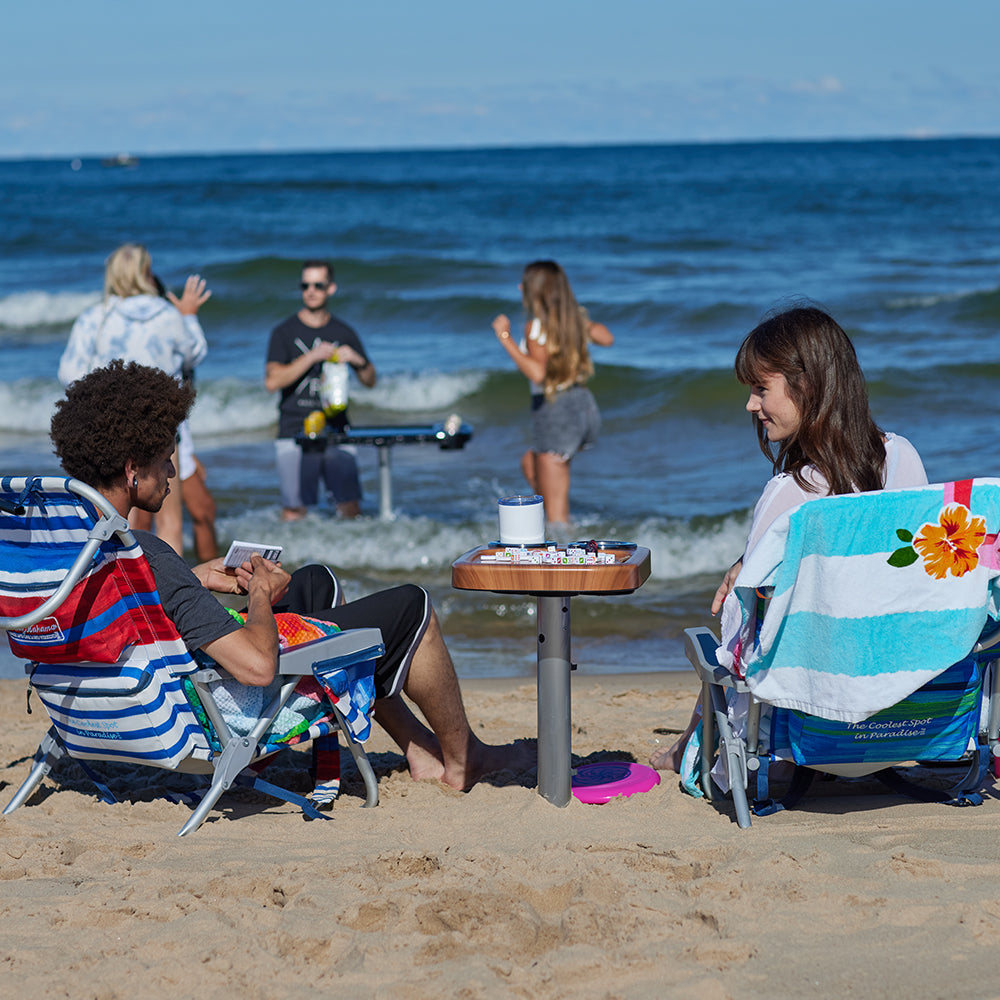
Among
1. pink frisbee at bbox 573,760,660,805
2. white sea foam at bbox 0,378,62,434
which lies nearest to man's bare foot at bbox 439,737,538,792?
pink frisbee at bbox 573,760,660,805

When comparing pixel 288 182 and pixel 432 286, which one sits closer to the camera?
pixel 432 286

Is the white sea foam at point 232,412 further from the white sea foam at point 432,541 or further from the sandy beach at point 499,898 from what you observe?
the sandy beach at point 499,898

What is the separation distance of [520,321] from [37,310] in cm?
738

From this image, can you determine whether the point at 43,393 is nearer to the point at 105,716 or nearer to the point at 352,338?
the point at 352,338

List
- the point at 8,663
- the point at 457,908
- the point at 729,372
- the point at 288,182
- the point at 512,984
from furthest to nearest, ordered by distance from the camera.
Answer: the point at 288,182, the point at 729,372, the point at 8,663, the point at 457,908, the point at 512,984

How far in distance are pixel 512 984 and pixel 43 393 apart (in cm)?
1168

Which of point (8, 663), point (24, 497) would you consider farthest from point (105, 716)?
point (8, 663)

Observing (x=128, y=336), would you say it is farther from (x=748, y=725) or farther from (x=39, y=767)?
(x=748, y=725)

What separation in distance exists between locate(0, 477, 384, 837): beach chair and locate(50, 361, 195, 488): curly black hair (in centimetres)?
21

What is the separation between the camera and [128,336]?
→ 18.8 ft

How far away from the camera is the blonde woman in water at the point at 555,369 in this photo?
6566 millimetres

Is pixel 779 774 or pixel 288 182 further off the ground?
pixel 288 182

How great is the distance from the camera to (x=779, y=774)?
3.60 m

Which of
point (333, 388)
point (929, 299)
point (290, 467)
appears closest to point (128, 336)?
point (333, 388)
